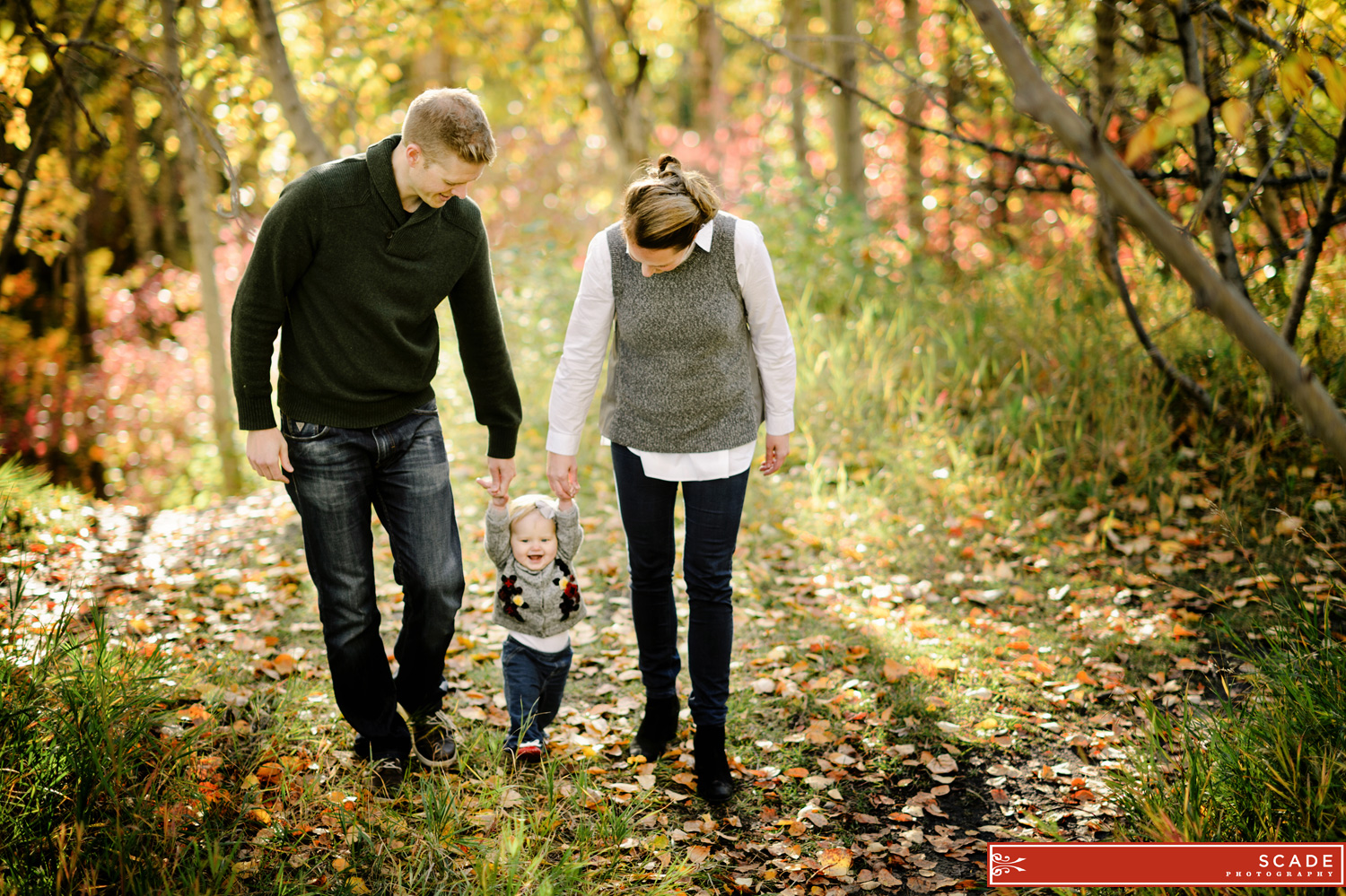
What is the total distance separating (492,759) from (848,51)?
7.16m

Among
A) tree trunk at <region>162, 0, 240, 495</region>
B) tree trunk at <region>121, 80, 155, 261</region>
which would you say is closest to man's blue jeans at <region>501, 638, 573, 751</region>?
tree trunk at <region>162, 0, 240, 495</region>

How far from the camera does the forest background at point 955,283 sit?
3262 millimetres

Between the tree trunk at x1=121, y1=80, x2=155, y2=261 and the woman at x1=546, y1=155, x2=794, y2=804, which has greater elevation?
Answer: the tree trunk at x1=121, y1=80, x2=155, y2=261

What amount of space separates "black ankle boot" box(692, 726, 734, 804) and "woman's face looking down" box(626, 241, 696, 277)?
1478 millimetres

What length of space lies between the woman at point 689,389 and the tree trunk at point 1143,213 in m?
Result: 1.06

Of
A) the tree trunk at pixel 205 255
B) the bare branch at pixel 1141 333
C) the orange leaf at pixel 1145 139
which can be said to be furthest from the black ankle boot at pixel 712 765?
the tree trunk at pixel 205 255

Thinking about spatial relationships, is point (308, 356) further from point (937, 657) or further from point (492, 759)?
point (937, 657)

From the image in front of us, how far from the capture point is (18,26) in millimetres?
5117

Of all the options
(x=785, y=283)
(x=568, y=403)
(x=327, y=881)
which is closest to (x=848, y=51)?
(x=785, y=283)

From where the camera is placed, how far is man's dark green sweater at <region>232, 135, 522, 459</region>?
8.32ft

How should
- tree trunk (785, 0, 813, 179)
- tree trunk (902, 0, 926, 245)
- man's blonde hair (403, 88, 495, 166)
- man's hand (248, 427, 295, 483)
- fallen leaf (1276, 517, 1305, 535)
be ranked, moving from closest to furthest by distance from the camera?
1. man's blonde hair (403, 88, 495, 166)
2. man's hand (248, 427, 295, 483)
3. fallen leaf (1276, 517, 1305, 535)
4. tree trunk (902, 0, 926, 245)
5. tree trunk (785, 0, 813, 179)

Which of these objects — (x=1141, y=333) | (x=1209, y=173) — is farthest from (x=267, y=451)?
(x=1141, y=333)

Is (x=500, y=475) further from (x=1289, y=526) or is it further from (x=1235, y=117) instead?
(x=1289, y=526)

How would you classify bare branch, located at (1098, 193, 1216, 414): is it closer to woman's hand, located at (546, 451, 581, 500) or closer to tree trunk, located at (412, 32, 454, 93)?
woman's hand, located at (546, 451, 581, 500)
